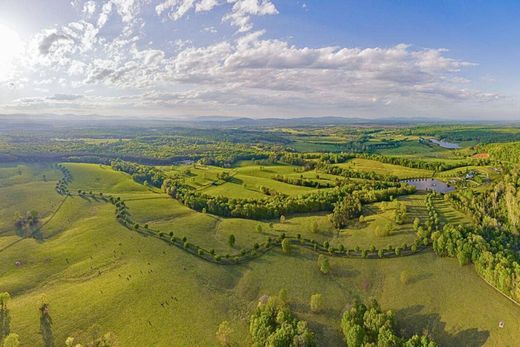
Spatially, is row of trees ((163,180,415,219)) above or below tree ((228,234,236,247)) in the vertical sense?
above

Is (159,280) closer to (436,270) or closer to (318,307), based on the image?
(318,307)

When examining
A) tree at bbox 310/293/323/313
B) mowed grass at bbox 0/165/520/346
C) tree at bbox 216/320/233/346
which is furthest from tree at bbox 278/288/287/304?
tree at bbox 216/320/233/346

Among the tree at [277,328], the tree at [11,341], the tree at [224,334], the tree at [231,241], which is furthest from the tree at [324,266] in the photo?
the tree at [11,341]

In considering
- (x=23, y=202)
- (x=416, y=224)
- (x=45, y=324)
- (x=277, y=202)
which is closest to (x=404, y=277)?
(x=416, y=224)

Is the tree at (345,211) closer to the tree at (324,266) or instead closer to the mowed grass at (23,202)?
the tree at (324,266)

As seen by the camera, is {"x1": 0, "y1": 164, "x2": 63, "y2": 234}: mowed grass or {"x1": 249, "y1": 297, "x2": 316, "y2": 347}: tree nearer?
{"x1": 249, "y1": 297, "x2": 316, "y2": 347}: tree

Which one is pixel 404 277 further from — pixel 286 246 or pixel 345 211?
pixel 345 211

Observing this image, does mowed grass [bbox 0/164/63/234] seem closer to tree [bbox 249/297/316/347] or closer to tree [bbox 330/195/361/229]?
tree [bbox 249/297/316/347]

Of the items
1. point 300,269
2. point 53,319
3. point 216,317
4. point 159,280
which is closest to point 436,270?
point 300,269
